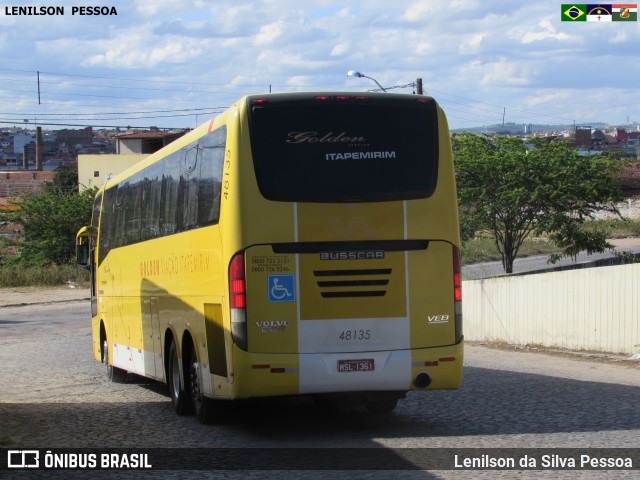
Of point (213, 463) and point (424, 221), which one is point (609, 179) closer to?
point (424, 221)

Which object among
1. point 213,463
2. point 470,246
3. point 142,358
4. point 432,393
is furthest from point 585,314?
point 470,246

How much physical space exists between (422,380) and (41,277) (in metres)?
45.1

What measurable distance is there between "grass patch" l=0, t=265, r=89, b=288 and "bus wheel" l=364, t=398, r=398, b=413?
41858 millimetres

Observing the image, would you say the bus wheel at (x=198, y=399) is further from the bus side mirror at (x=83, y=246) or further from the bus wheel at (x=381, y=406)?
the bus side mirror at (x=83, y=246)

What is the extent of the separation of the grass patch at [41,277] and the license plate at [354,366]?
4366 centimetres

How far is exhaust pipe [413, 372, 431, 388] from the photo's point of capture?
1044 cm

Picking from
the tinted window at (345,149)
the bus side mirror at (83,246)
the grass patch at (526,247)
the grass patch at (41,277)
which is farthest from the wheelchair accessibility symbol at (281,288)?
the grass patch at (526,247)

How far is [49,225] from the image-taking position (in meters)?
60.1

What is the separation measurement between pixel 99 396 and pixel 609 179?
20778 mm

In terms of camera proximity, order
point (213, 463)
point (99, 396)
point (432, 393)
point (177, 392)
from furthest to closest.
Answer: point (99, 396)
point (432, 393)
point (177, 392)
point (213, 463)

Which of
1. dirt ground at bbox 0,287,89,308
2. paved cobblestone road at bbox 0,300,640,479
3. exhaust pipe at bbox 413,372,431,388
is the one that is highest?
exhaust pipe at bbox 413,372,431,388

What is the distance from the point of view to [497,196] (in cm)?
3127

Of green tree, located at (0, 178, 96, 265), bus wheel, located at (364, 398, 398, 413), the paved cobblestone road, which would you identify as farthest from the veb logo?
green tree, located at (0, 178, 96, 265)

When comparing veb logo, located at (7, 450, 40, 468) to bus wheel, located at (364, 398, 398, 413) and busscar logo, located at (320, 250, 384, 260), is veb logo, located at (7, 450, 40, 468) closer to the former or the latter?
busscar logo, located at (320, 250, 384, 260)
